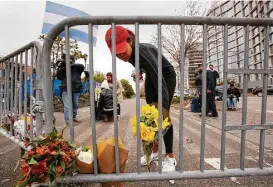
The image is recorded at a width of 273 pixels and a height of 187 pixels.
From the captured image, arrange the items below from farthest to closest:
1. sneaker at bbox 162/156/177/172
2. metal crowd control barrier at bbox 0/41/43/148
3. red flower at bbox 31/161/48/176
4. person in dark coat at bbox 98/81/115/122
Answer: person in dark coat at bbox 98/81/115/122, sneaker at bbox 162/156/177/172, metal crowd control barrier at bbox 0/41/43/148, red flower at bbox 31/161/48/176

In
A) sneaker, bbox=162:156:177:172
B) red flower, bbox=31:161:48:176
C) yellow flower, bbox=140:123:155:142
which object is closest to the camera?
red flower, bbox=31:161:48:176

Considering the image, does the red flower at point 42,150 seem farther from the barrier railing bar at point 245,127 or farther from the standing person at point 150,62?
the barrier railing bar at point 245,127

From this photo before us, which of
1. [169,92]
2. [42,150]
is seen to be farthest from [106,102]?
[42,150]

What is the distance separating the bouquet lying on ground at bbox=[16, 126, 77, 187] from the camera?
6.53ft

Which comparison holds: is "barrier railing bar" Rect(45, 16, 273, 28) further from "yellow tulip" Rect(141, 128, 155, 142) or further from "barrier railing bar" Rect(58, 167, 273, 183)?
"barrier railing bar" Rect(58, 167, 273, 183)

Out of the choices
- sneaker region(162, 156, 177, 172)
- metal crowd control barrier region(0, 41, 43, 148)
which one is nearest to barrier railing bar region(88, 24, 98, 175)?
metal crowd control barrier region(0, 41, 43, 148)

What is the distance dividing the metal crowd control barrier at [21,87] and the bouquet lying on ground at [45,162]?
45 cm

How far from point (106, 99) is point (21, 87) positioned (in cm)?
560

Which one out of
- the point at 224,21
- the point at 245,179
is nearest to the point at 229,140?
the point at 245,179

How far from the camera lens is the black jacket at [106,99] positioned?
870 centimetres

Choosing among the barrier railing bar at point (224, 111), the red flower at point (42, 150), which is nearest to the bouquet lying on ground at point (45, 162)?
the red flower at point (42, 150)

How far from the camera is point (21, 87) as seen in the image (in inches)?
123

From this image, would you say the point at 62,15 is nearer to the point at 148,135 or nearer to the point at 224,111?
the point at 148,135

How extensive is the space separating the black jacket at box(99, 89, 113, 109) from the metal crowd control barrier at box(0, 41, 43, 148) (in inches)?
195
